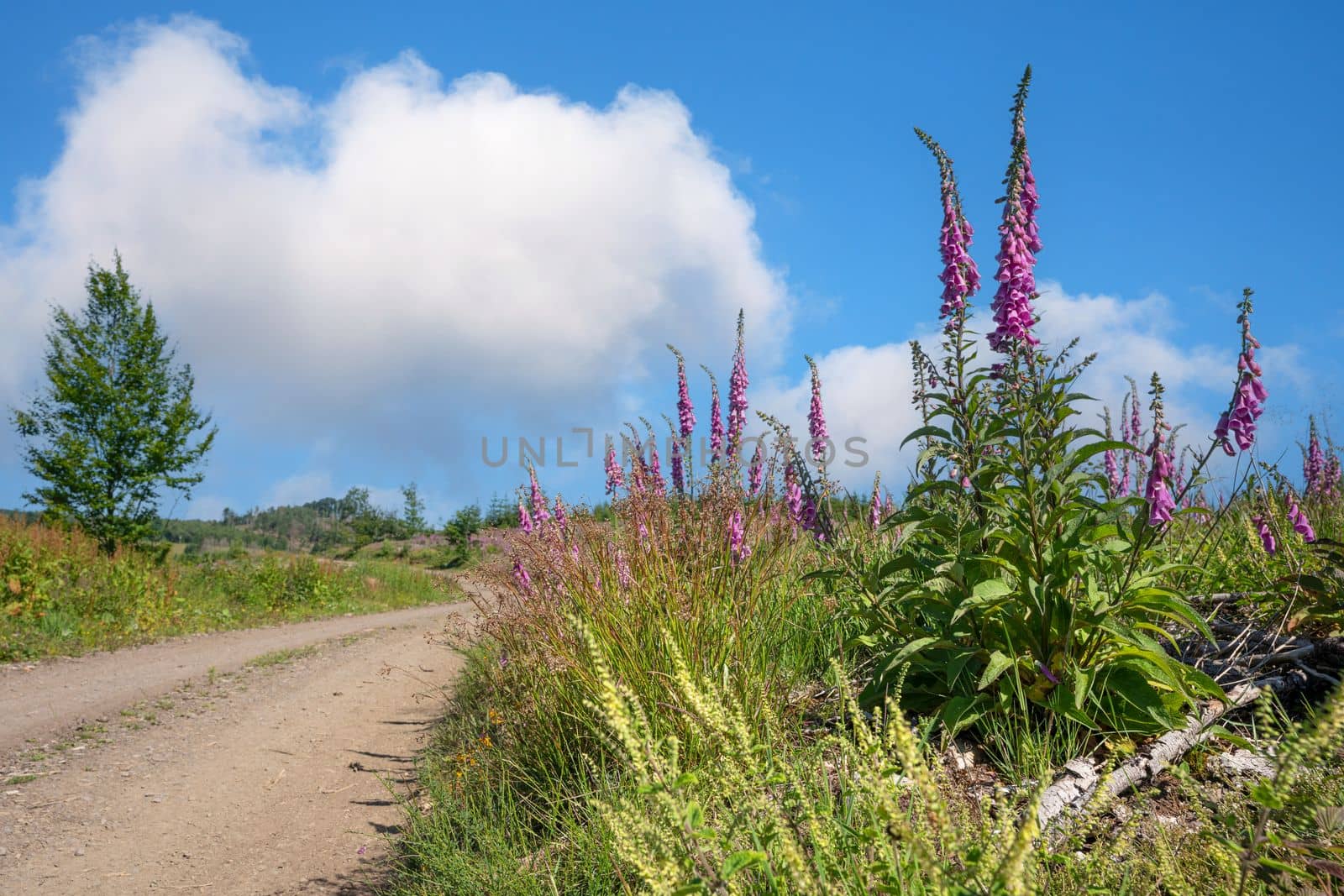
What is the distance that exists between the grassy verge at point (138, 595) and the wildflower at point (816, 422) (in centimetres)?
1076

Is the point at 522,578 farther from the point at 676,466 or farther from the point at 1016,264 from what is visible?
the point at 1016,264

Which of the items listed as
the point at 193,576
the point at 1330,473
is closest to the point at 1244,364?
the point at 1330,473

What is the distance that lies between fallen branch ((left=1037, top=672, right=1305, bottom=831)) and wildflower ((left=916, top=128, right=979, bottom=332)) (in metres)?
1.81

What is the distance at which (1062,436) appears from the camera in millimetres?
3164

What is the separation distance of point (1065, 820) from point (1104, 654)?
901 millimetres

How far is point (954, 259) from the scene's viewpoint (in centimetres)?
387

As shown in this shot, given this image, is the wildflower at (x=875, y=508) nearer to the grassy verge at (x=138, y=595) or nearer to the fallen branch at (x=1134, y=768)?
the fallen branch at (x=1134, y=768)

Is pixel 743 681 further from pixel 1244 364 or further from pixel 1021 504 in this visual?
pixel 1244 364

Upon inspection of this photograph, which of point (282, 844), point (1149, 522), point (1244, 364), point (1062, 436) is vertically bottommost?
point (282, 844)

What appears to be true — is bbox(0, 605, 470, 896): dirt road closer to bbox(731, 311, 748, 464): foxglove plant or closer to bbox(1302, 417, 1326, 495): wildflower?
bbox(731, 311, 748, 464): foxglove plant

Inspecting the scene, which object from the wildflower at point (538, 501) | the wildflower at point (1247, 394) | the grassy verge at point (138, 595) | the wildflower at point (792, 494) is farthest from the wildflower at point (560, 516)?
the grassy verge at point (138, 595)

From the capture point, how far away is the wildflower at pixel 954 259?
12.6ft

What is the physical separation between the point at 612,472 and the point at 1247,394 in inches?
186

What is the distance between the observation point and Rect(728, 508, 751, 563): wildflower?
17.0ft
